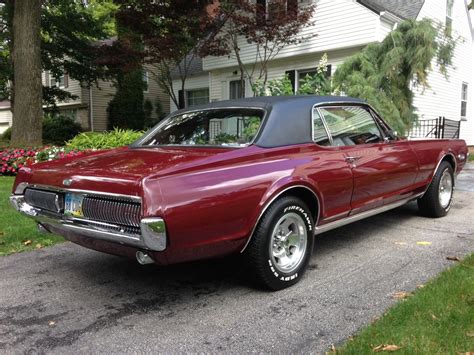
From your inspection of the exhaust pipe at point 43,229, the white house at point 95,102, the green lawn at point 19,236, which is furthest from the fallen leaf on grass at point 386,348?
the white house at point 95,102

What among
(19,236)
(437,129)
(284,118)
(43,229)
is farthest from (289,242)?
(437,129)

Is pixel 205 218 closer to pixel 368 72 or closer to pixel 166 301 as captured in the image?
pixel 166 301

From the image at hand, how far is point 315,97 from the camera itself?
4371 mm

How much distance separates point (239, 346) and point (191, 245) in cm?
70

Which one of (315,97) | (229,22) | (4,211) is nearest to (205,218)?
(315,97)

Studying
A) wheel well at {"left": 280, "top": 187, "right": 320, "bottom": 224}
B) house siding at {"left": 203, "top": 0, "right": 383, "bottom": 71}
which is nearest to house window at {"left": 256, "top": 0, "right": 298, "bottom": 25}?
house siding at {"left": 203, "top": 0, "right": 383, "bottom": 71}

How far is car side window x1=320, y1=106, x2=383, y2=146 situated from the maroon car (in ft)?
0.05

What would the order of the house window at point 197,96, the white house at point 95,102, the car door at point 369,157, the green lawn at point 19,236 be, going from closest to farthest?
1. the car door at point 369,157
2. the green lawn at point 19,236
3. the house window at point 197,96
4. the white house at point 95,102

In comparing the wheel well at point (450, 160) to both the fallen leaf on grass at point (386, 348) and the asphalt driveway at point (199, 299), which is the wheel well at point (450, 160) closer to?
the asphalt driveway at point (199, 299)

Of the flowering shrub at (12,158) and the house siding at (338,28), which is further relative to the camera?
the house siding at (338,28)

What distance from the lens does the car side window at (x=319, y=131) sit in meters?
4.14

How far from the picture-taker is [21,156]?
34.7 ft

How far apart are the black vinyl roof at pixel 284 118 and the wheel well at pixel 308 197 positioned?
407 mm

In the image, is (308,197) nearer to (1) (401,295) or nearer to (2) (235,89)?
(1) (401,295)
